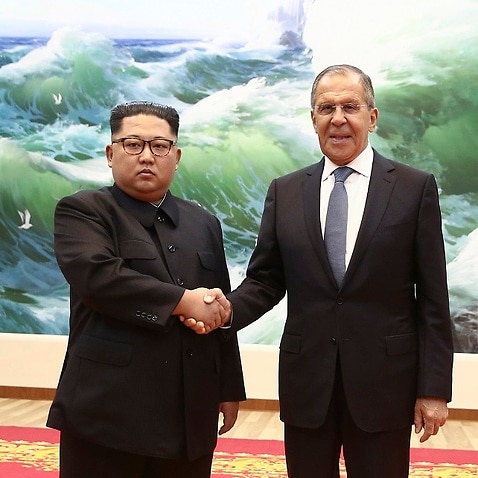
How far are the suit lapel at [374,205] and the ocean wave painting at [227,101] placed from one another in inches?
145

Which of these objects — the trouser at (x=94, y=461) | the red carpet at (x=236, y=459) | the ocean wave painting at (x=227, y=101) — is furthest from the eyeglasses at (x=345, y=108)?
the ocean wave painting at (x=227, y=101)

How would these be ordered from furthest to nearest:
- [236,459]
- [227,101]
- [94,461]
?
[227,101], [236,459], [94,461]

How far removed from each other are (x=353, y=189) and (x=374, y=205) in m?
0.09

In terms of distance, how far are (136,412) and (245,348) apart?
3807 millimetres

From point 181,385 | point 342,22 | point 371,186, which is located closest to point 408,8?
point 342,22

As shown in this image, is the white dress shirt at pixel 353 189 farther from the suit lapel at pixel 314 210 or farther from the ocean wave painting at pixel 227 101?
the ocean wave painting at pixel 227 101

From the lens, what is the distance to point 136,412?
190 centimetres

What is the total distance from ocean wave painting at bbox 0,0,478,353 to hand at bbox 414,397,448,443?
3.71m

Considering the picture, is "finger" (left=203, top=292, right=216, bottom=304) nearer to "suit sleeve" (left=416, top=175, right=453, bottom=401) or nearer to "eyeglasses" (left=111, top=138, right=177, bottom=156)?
"eyeglasses" (left=111, top=138, right=177, bottom=156)

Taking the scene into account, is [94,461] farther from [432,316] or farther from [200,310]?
[432,316]

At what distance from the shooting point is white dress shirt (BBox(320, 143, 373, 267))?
209 cm

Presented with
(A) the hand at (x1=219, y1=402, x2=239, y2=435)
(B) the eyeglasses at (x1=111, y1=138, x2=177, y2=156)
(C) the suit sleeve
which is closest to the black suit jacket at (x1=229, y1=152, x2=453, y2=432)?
(C) the suit sleeve

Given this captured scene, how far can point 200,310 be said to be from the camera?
1939mm

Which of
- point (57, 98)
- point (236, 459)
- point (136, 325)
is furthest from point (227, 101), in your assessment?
point (136, 325)
